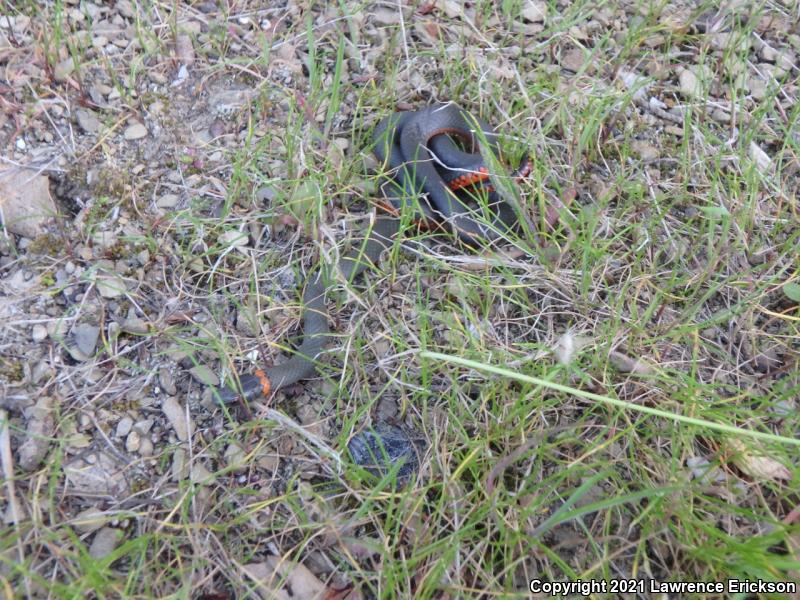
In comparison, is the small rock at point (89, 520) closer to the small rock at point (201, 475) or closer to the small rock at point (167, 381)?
the small rock at point (201, 475)

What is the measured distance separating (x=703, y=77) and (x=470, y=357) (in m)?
2.42

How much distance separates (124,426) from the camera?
2.85 meters

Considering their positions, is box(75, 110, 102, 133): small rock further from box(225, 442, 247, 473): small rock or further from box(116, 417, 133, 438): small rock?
box(225, 442, 247, 473): small rock

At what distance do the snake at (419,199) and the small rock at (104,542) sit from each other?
679 mm

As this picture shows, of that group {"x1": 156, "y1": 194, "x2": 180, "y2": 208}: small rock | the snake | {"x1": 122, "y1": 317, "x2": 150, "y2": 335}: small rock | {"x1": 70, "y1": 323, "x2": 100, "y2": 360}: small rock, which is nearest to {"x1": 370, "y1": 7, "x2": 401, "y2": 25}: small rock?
the snake

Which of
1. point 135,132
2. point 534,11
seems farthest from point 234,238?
point 534,11

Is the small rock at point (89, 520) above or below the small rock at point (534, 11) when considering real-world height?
below

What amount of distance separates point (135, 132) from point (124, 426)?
1715 millimetres

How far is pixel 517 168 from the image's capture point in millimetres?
3684

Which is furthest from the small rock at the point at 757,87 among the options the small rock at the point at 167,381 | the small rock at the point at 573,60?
the small rock at the point at 167,381

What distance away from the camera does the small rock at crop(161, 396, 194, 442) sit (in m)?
Result: 2.86

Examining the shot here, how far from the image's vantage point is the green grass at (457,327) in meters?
2.51

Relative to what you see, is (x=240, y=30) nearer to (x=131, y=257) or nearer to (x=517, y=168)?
(x=131, y=257)

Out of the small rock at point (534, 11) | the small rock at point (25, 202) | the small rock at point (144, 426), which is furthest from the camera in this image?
the small rock at point (534, 11)
